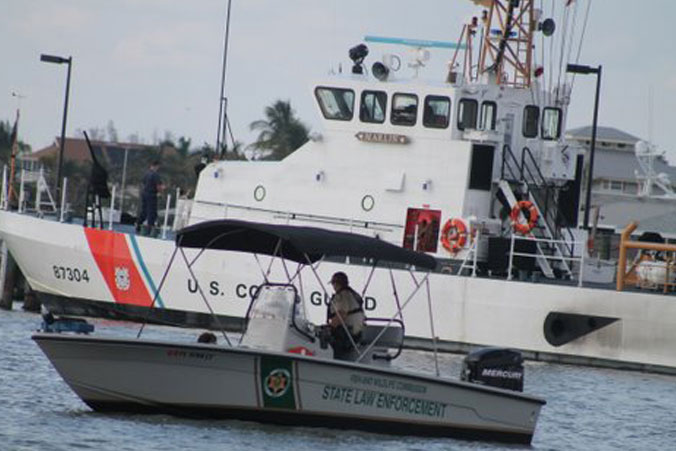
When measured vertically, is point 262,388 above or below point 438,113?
below

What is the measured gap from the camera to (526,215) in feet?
104

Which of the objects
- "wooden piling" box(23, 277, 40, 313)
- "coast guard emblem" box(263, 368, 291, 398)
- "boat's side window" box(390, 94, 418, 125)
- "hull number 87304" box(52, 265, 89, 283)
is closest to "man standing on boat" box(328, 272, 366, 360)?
"coast guard emblem" box(263, 368, 291, 398)

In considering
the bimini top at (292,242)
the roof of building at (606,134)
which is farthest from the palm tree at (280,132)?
the bimini top at (292,242)

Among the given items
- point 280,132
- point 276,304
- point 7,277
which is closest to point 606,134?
point 280,132

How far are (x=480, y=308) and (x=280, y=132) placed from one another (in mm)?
52728

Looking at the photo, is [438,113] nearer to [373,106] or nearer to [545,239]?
[373,106]

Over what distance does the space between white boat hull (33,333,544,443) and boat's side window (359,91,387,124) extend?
13140mm

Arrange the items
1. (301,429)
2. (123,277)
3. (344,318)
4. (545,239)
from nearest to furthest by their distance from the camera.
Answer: (301,429)
(344,318)
(545,239)
(123,277)

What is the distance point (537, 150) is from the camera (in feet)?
109

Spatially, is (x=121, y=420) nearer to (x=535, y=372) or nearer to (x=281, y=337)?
(x=281, y=337)

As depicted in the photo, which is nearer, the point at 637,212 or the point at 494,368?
the point at 494,368

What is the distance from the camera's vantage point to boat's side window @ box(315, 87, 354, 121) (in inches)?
1303

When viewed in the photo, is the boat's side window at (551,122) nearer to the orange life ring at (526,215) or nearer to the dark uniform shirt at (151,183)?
the orange life ring at (526,215)

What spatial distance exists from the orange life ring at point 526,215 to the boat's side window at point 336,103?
363 centimetres
